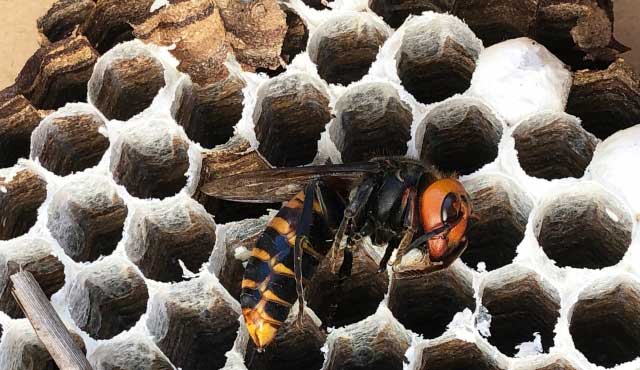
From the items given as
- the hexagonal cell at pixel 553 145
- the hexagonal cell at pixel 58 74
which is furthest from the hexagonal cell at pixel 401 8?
the hexagonal cell at pixel 58 74

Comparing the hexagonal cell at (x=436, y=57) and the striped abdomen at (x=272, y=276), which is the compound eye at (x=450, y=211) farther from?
the hexagonal cell at (x=436, y=57)

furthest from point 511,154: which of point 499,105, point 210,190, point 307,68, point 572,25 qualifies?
point 210,190

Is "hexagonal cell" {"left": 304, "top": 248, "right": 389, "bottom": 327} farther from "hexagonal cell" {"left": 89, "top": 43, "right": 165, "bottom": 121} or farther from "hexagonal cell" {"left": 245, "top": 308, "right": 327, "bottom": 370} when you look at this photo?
"hexagonal cell" {"left": 89, "top": 43, "right": 165, "bottom": 121}

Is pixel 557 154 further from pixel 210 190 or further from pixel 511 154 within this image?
pixel 210 190

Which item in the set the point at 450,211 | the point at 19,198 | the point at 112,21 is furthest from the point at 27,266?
the point at 450,211

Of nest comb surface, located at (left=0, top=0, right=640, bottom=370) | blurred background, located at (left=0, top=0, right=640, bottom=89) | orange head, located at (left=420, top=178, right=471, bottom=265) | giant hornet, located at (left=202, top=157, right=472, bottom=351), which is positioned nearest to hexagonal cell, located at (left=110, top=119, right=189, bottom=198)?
nest comb surface, located at (left=0, top=0, right=640, bottom=370)

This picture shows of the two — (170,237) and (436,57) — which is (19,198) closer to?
(170,237)

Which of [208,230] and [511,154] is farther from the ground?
[511,154]
